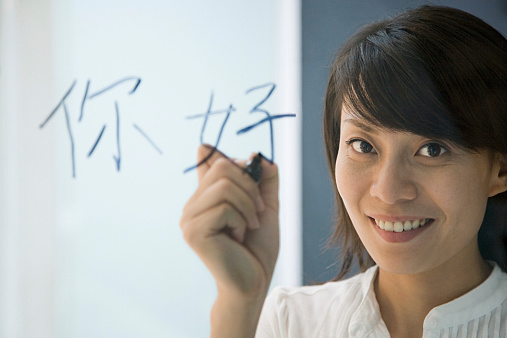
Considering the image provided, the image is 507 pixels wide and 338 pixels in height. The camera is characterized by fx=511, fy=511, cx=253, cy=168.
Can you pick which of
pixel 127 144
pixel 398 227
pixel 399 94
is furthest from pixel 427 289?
pixel 127 144

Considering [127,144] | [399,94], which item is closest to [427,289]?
[399,94]

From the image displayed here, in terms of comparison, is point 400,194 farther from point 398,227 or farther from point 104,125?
point 104,125

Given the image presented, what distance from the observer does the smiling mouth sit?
1.31 ft

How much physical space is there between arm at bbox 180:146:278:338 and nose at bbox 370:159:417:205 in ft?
0.37

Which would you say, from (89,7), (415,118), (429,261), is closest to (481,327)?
(429,261)

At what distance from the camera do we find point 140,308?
522 millimetres

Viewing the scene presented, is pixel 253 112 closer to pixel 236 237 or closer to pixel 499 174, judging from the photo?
pixel 236 237

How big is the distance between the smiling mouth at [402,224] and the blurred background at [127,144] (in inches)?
2.9

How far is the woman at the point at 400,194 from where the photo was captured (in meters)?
0.38

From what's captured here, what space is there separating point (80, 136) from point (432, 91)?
35 centimetres

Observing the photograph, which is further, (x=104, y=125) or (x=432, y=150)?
(x=104, y=125)

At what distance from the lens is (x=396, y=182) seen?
0.39 m

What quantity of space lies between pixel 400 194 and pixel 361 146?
0.05 metres

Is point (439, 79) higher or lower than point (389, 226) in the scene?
higher
